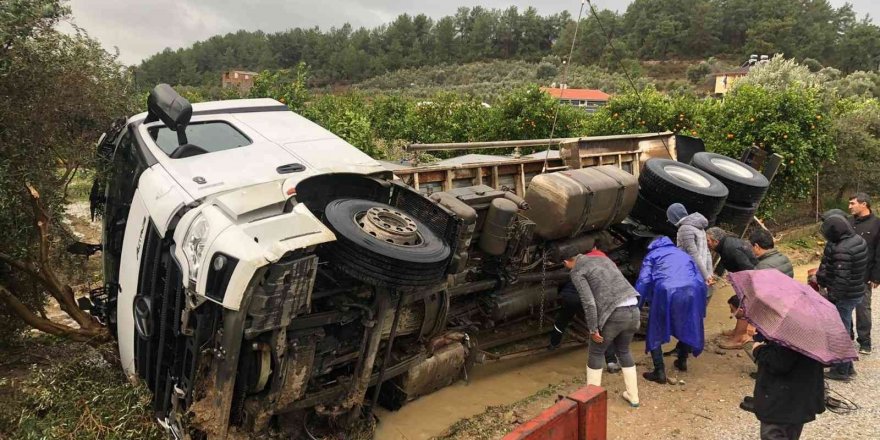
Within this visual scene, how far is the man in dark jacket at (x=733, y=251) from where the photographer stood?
18.0ft

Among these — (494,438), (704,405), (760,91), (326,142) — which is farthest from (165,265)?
(760,91)

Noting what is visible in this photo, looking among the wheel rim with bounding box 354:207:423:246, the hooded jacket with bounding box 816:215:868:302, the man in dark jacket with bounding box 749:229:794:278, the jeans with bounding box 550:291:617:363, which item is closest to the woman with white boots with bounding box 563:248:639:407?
the jeans with bounding box 550:291:617:363

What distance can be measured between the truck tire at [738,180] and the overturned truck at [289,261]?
2282 millimetres

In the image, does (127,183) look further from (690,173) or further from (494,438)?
(690,173)

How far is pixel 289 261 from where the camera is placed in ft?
10.3

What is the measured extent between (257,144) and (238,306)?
65.9 inches

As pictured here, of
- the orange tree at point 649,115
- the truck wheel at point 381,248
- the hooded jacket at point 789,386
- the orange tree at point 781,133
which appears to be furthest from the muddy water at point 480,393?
the orange tree at point 649,115

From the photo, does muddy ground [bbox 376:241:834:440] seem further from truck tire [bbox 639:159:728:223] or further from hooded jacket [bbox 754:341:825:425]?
truck tire [bbox 639:159:728:223]

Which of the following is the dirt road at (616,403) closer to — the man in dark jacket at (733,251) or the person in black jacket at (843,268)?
the person in black jacket at (843,268)

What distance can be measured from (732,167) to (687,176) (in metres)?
1.27

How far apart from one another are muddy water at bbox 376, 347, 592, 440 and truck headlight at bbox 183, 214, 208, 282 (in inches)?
83.5

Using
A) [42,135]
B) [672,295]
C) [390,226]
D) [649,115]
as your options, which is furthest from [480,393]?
[649,115]

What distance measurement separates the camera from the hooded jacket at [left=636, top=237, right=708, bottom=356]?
16.7ft

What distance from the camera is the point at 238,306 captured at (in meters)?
3.05
